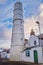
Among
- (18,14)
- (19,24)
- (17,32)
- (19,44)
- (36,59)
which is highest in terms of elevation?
(18,14)

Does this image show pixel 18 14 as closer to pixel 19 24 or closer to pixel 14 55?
pixel 19 24

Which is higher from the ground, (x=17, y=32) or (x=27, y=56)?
(x=17, y=32)

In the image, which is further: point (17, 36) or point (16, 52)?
point (17, 36)

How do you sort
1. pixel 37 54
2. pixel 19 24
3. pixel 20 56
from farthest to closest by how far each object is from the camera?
pixel 19 24
pixel 20 56
pixel 37 54

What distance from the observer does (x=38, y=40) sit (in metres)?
34.4

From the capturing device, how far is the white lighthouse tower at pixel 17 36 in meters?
40.9

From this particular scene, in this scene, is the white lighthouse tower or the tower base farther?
the white lighthouse tower

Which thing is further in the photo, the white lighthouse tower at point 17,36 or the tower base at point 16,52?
the white lighthouse tower at point 17,36

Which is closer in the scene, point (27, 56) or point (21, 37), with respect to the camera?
point (27, 56)

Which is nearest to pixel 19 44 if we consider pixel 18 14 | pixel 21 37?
pixel 21 37

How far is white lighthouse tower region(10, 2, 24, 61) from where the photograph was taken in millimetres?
40906

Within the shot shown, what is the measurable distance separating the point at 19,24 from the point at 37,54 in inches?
553

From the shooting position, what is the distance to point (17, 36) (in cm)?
4144

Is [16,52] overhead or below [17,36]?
below
